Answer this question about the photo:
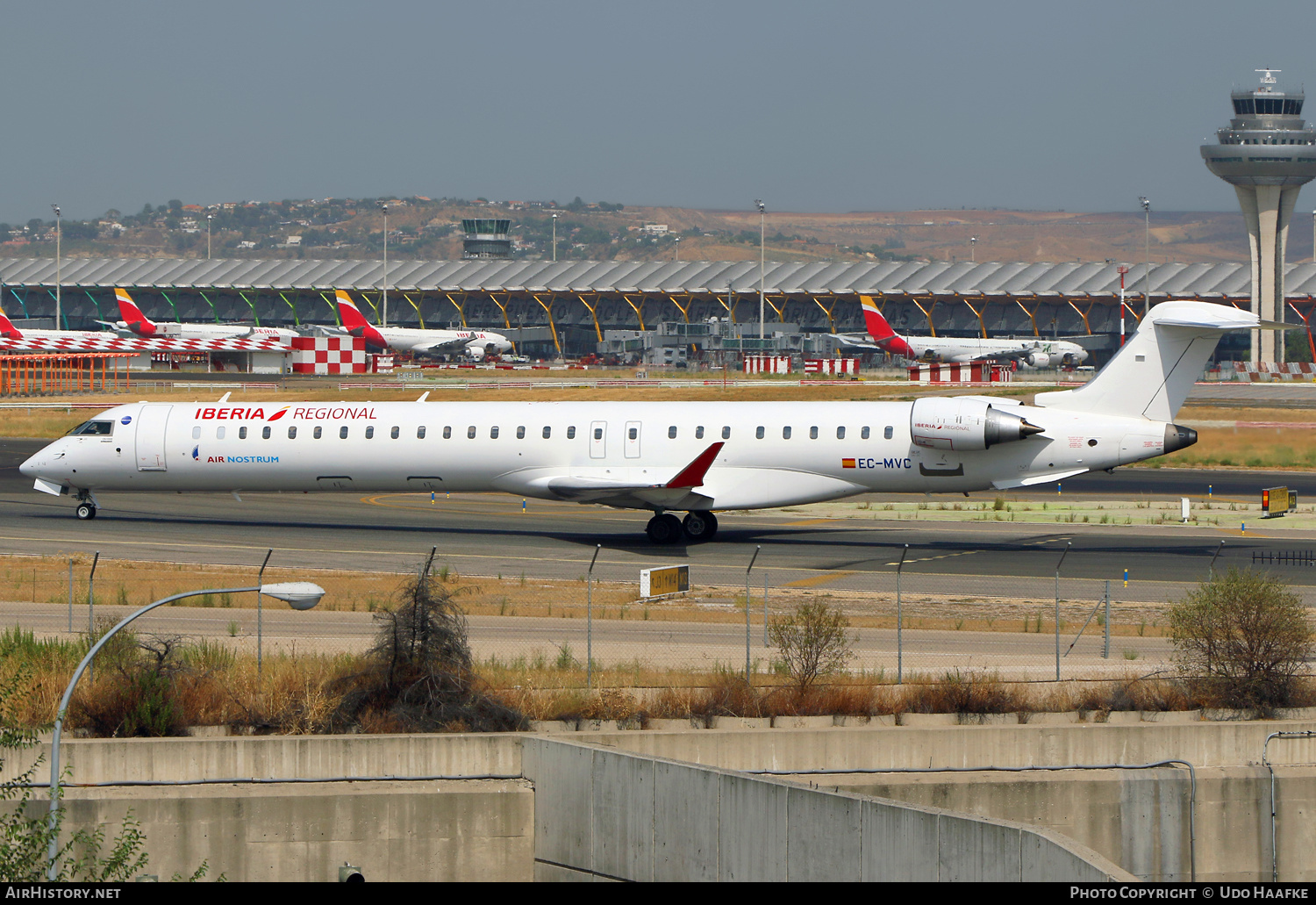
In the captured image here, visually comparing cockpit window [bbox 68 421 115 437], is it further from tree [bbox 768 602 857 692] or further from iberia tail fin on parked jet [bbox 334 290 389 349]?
iberia tail fin on parked jet [bbox 334 290 389 349]

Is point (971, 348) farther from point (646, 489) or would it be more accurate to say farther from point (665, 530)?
point (646, 489)

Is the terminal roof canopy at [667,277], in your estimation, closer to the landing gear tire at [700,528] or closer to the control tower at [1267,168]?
the control tower at [1267,168]

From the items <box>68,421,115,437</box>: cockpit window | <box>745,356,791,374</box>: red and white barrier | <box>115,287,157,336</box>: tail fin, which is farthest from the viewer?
<box>115,287,157,336</box>: tail fin

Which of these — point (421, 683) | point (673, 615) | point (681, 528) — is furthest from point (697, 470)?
point (421, 683)

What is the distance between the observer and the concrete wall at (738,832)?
1452cm

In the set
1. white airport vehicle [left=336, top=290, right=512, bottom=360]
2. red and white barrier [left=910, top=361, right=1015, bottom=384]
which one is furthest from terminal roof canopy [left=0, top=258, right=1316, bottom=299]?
red and white barrier [left=910, top=361, right=1015, bottom=384]

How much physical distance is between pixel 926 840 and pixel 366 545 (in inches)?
869

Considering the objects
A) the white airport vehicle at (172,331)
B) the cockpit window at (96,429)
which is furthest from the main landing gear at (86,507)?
the white airport vehicle at (172,331)

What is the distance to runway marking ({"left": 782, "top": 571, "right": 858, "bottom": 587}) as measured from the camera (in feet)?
95.0

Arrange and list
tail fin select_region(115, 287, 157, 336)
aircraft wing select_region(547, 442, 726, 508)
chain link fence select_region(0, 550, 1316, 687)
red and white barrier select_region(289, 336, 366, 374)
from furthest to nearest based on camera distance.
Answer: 1. tail fin select_region(115, 287, 157, 336)
2. red and white barrier select_region(289, 336, 366, 374)
3. aircraft wing select_region(547, 442, 726, 508)
4. chain link fence select_region(0, 550, 1316, 687)

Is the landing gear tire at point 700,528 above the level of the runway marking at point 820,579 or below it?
above

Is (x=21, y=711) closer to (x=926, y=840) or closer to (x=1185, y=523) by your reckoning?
(x=926, y=840)

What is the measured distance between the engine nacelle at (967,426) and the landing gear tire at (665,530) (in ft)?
20.2

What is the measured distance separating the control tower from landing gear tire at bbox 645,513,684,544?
101 meters
